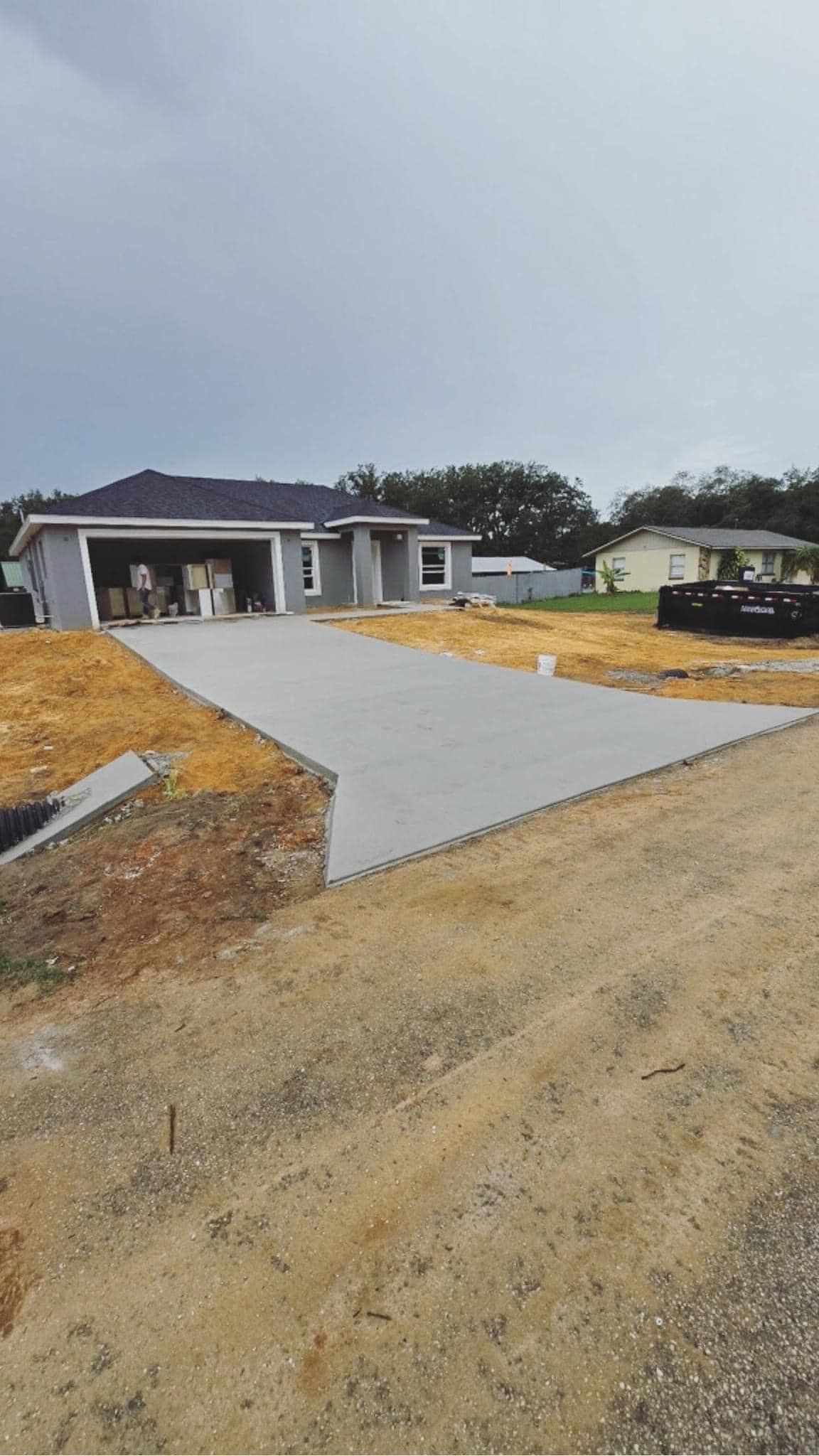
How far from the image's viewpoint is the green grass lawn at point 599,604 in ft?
77.5

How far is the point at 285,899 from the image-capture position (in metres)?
3.19

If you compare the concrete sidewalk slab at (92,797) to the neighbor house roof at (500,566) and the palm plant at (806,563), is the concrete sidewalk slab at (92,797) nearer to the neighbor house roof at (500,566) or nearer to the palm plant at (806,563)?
the neighbor house roof at (500,566)

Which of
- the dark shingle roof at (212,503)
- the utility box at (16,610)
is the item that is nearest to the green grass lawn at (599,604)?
the dark shingle roof at (212,503)

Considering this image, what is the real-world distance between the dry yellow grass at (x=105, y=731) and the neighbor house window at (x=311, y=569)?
9.11m

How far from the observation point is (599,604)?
26.5 m

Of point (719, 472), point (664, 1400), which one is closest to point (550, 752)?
point (664, 1400)

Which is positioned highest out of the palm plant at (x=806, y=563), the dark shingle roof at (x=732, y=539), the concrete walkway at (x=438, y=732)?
the dark shingle roof at (x=732, y=539)

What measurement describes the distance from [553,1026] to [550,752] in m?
3.36

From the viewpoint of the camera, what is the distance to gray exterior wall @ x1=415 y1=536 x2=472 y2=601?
2150cm

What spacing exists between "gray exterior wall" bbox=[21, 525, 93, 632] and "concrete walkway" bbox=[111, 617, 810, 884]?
6.19 metres

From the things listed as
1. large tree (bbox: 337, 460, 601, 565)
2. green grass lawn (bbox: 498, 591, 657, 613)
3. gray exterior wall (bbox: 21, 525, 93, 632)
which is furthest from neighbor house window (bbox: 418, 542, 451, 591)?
large tree (bbox: 337, 460, 601, 565)

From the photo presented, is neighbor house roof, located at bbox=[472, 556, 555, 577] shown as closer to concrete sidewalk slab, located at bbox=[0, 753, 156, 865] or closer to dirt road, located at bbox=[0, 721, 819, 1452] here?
concrete sidewalk slab, located at bbox=[0, 753, 156, 865]

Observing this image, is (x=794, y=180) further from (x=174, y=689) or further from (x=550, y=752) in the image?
(x=174, y=689)

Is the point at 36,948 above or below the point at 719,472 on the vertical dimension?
below
